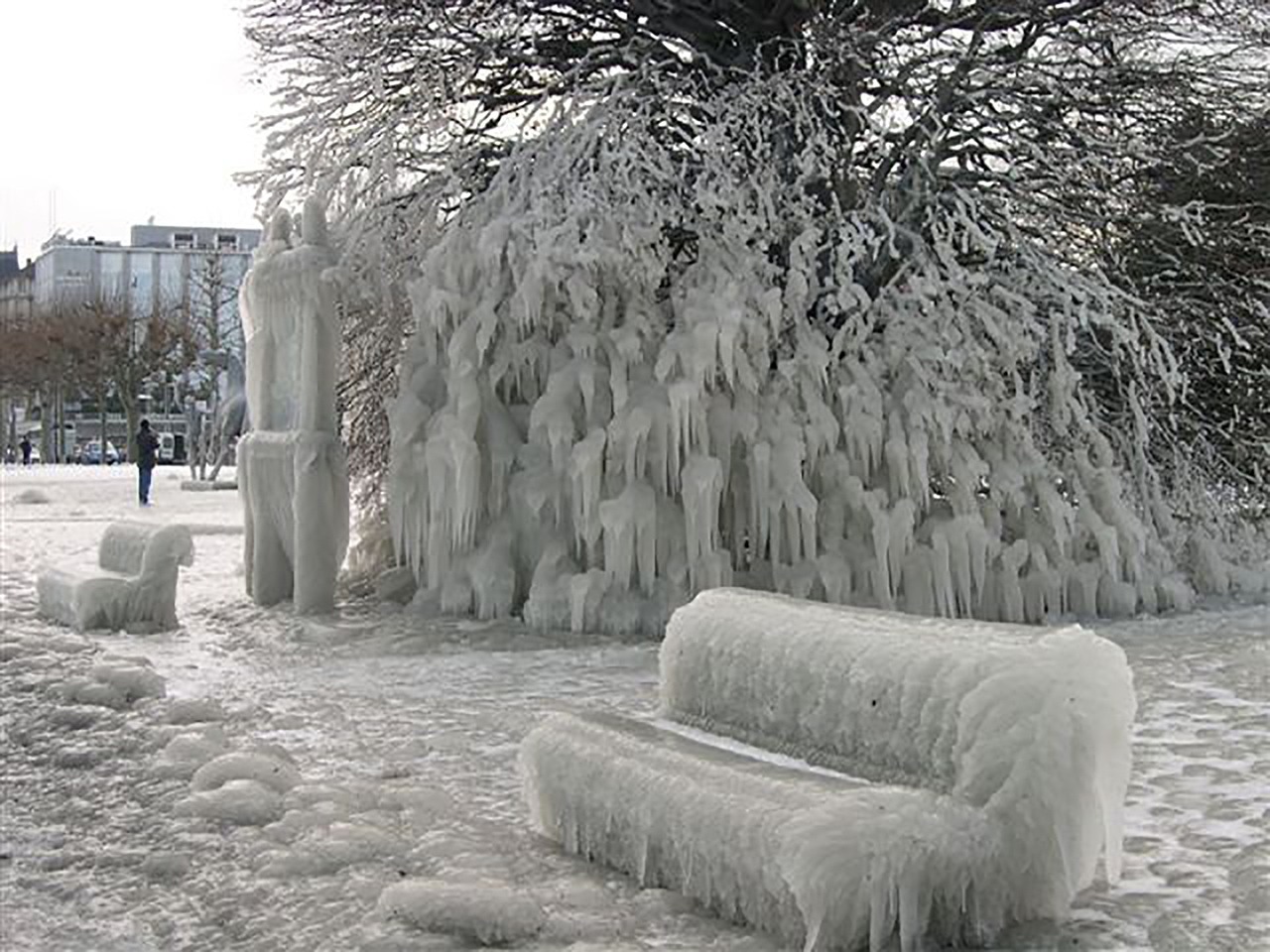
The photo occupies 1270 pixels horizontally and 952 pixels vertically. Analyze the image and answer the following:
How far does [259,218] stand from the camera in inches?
551

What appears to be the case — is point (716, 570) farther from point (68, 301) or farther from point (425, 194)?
point (68, 301)

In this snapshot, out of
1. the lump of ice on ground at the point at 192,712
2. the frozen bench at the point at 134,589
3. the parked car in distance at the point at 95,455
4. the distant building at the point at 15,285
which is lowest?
the lump of ice on ground at the point at 192,712

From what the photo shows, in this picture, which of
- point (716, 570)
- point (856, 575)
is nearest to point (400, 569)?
point (716, 570)

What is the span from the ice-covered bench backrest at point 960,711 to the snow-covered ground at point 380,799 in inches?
14.9

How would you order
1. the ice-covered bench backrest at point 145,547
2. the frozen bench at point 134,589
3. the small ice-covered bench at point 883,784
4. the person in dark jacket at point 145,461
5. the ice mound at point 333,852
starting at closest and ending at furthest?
the small ice-covered bench at point 883,784 < the ice mound at point 333,852 < the frozen bench at point 134,589 < the ice-covered bench backrest at point 145,547 < the person in dark jacket at point 145,461

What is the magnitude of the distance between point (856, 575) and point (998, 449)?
5.40ft

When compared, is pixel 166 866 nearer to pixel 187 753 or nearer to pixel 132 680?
pixel 187 753

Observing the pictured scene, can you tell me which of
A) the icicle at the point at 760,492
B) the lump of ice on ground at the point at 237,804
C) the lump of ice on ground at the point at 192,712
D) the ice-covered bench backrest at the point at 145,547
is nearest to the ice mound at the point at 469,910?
the lump of ice on ground at the point at 237,804

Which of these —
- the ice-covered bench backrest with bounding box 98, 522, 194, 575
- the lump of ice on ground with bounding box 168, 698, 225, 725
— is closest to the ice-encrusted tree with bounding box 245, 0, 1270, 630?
the ice-covered bench backrest with bounding box 98, 522, 194, 575

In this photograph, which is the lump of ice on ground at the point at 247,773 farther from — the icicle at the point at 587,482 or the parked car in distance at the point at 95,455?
the parked car in distance at the point at 95,455

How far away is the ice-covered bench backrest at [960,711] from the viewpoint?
3930 millimetres

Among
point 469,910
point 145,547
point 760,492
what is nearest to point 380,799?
point 469,910

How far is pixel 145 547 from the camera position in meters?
11.3

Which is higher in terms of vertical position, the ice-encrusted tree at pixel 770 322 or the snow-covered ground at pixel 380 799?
the ice-encrusted tree at pixel 770 322
